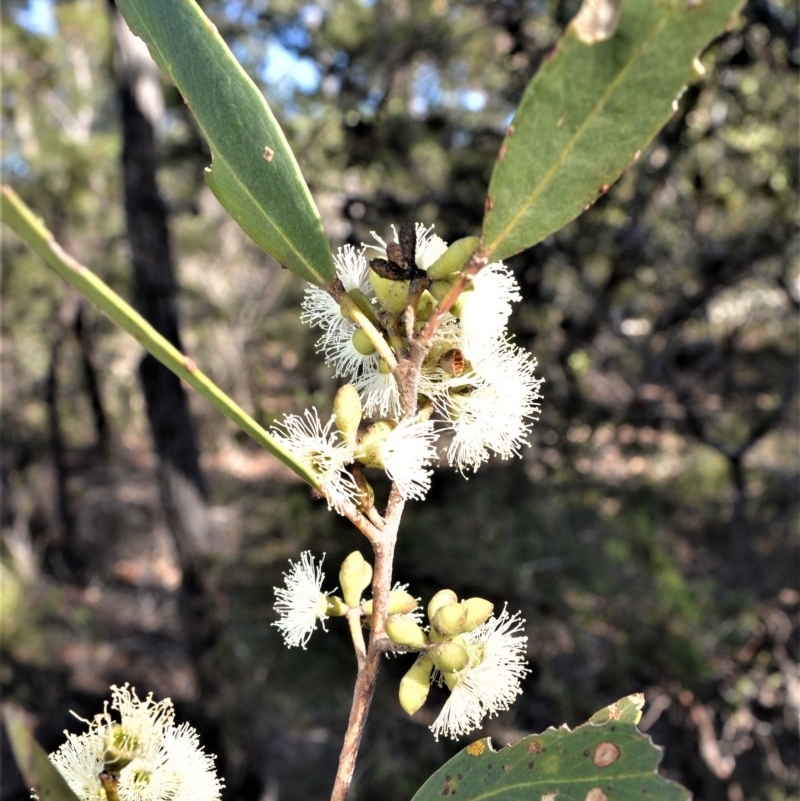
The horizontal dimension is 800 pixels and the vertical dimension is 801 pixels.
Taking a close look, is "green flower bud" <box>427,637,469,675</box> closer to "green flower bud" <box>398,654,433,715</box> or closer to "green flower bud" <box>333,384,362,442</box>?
"green flower bud" <box>398,654,433,715</box>

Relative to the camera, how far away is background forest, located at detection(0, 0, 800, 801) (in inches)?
104

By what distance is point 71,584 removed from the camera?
6570 mm

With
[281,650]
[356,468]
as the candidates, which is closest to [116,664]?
[281,650]

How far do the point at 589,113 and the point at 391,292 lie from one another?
0.57 feet

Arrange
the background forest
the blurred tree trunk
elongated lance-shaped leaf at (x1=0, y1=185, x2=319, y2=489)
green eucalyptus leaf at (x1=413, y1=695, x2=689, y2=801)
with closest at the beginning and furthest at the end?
1. elongated lance-shaped leaf at (x1=0, y1=185, x2=319, y2=489)
2. green eucalyptus leaf at (x1=413, y1=695, x2=689, y2=801)
3. the background forest
4. the blurred tree trunk

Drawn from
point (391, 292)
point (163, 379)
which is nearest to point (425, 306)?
point (391, 292)

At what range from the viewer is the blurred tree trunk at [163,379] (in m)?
3.30

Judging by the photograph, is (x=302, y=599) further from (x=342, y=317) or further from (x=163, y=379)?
(x=163, y=379)

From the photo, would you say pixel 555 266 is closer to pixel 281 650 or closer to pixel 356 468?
pixel 281 650

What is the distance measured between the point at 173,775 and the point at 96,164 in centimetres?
634

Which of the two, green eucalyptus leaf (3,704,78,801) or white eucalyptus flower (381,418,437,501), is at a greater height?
white eucalyptus flower (381,418,437,501)

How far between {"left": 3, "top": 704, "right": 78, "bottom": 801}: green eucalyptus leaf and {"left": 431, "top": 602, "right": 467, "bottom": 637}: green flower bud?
26cm

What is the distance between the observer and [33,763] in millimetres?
337

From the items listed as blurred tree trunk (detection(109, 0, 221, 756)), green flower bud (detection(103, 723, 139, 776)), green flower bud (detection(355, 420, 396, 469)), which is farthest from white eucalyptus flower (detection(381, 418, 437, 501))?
blurred tree trunk (detection(109, 0, 221, 756))
